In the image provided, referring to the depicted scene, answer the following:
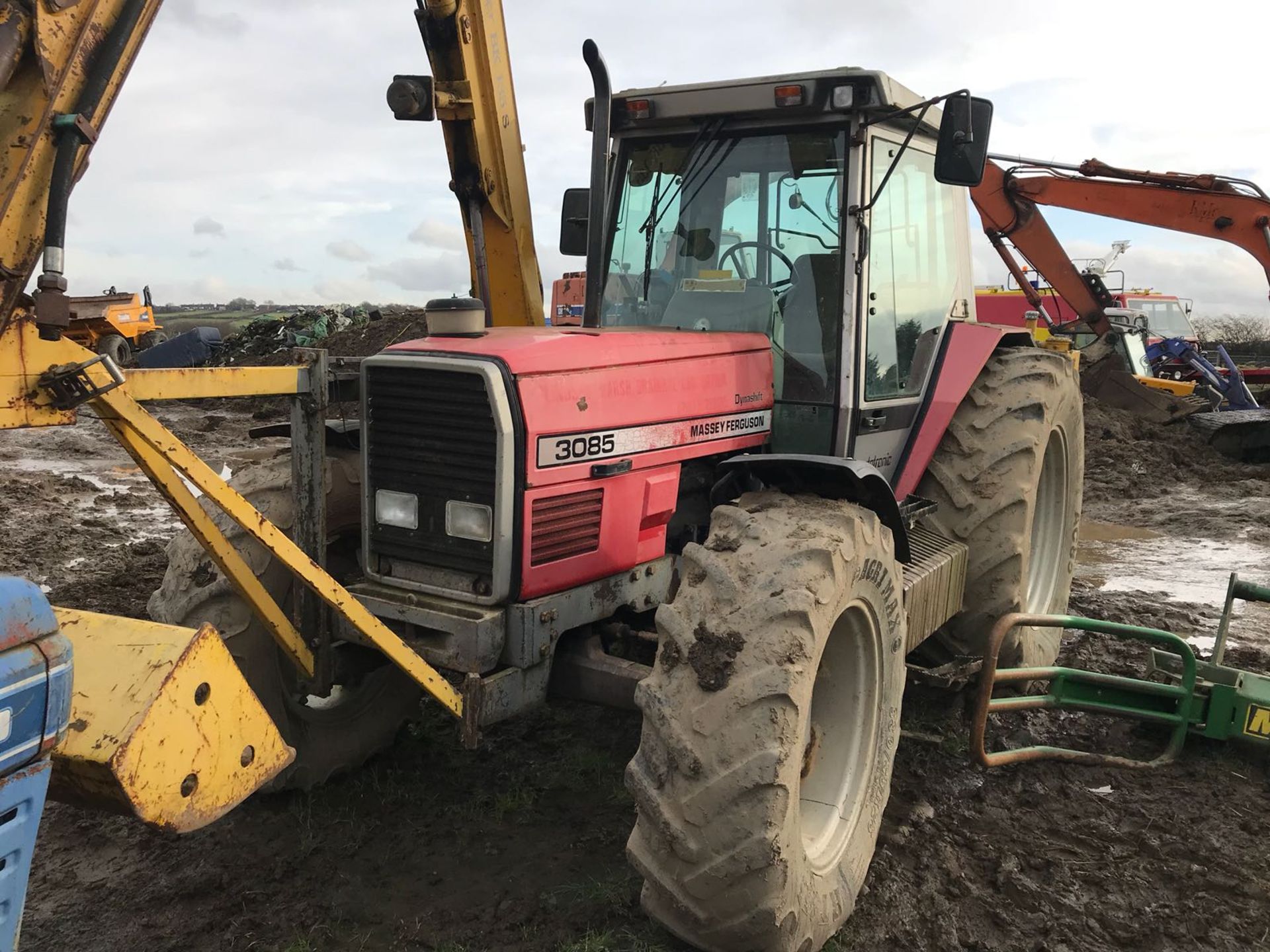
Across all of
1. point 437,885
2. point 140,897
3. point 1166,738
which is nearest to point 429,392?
point 437,885

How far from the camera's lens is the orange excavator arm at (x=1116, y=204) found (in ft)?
36.1

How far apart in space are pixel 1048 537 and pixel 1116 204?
24.5ft

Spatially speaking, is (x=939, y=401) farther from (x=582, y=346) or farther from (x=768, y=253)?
(x=582, y=346)

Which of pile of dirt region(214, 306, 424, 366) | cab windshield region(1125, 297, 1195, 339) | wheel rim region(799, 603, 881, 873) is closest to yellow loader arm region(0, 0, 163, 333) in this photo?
wheel rim region(799, 603, 881, 873)

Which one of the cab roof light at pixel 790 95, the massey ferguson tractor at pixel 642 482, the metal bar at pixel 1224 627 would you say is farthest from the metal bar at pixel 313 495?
the metal bar at pixel 1224 627

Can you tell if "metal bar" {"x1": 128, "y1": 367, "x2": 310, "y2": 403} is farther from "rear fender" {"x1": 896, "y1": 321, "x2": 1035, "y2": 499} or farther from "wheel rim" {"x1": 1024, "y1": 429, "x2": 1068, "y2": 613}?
"wheel rim" {"x1": 1024, "y1": 429, "x2": 1068, "y2": 613}

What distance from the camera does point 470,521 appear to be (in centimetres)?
323

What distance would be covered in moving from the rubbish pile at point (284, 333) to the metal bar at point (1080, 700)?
19.7 metres

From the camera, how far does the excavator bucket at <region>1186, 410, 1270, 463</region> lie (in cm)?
1234

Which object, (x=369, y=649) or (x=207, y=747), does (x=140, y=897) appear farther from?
(x=207, y=747)

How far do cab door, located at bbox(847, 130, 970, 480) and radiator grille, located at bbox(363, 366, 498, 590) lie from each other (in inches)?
59.9

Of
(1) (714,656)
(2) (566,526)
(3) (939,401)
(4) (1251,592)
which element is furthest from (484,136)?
(4) (1251,592)

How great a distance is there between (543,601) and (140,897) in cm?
169

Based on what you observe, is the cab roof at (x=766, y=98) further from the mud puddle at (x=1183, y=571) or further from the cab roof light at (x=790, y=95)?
the mud puddle at (x=1183, y=571)
